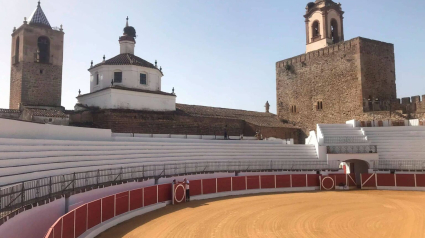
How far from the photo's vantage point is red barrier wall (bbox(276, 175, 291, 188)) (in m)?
22.9

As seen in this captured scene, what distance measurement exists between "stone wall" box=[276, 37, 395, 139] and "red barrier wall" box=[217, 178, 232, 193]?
18338 millimetres

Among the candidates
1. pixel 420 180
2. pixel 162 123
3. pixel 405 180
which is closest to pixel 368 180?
pixel 405 180

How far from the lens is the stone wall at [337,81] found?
34.1 metres

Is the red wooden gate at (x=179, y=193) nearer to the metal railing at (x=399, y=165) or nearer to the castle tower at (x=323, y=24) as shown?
the metal railing at (x=399, y=165)

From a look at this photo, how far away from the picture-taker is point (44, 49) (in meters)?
28.3

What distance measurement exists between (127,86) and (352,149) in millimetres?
18425

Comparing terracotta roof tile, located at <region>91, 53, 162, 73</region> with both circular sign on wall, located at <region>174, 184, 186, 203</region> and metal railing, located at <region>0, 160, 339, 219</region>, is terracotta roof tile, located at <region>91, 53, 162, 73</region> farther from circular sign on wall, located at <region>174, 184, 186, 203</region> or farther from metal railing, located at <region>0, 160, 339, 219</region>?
circular sign on wall, located at <region>174, 184, 186, 203</region>

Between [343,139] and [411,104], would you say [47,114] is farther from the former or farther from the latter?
[411,104]

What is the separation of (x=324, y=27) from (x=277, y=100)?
32.5 feet

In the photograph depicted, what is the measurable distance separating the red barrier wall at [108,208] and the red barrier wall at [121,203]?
1.01 feet

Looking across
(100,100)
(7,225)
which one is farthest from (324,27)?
(7,225)

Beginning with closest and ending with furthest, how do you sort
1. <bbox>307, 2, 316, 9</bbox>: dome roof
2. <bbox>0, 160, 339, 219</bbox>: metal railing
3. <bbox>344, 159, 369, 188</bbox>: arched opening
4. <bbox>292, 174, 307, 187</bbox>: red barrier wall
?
<bbox>0, 160, 339, 219</bbox>: metal railing → <bbox>292, 174, 307, 187</bbox>: red barrier wall → <bbox>344, 159, 369, 188</bbox>: arched opening → <bbox>307, 2, 316, 9</bbox>: dome roof

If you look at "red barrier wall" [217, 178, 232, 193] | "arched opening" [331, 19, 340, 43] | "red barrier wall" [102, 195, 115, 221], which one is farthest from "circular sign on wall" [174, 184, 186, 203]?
"arched opening" [331, 19, 340, 43]

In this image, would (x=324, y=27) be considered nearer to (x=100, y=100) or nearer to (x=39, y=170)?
(x=100, y=100)
